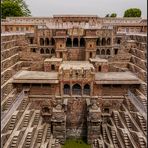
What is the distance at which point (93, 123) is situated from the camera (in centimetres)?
2977

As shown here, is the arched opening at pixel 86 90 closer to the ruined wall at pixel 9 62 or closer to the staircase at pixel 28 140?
the ruined wall at pixel 9 62

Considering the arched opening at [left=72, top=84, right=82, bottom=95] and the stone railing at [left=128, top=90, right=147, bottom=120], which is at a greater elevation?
the arched opening at [left=72, top=84, right=82, bottom=95]

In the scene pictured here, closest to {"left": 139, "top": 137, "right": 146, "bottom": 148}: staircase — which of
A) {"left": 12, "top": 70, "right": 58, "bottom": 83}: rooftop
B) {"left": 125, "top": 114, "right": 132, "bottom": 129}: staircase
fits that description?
{"left": 125, "top": 114, "right": 132, "bottom": 129}: staircase

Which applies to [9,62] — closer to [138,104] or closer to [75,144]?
[75,144]

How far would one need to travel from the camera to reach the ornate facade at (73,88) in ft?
88.3

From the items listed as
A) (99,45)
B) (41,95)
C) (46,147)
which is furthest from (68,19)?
(46,147)

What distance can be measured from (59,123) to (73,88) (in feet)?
16.6

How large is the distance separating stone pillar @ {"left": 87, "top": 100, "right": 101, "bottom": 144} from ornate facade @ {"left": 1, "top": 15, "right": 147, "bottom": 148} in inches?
0.4

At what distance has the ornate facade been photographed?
2691 centimetres

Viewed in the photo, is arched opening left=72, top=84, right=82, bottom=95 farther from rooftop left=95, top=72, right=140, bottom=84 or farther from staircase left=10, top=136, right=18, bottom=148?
staircase left=10, top=136, right=18, bottom=148

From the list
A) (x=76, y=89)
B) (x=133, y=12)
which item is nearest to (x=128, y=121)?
(x=76, y=89)

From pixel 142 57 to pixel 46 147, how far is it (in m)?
16.6

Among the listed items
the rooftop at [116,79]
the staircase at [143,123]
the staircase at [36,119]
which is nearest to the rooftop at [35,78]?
the staircase at [36,119]

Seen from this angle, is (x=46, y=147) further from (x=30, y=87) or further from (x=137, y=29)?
(x=137, y=29)
